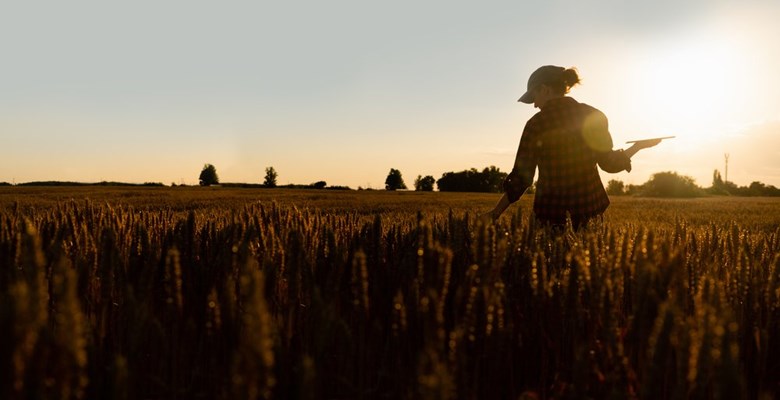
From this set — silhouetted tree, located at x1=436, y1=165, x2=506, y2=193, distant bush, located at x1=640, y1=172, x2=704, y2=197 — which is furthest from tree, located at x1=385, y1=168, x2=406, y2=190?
distant bush, located at x1=640, y1=172, x2=704, y2=197

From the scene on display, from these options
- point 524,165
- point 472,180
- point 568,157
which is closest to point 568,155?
point 568,157

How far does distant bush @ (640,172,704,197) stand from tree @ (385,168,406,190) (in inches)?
2945

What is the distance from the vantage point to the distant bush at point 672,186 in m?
55.2

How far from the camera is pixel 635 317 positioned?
1.13m

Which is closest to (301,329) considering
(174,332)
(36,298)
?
(174,332)

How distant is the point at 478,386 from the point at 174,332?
2.12 ft

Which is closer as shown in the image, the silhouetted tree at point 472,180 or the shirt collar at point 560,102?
the shirt collar at point 560,102

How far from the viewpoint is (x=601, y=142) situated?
5535mm

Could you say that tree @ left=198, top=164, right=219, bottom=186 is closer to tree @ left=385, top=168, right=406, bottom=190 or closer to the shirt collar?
tree @ left=385, top=168, right=406, bottom=190

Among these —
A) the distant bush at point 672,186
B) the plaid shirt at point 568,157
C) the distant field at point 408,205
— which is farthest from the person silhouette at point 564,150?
the distant bush at point 672,186

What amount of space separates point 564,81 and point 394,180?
407 feet

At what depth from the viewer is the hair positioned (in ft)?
18.0

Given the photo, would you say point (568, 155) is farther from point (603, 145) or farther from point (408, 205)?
point (408, 205)

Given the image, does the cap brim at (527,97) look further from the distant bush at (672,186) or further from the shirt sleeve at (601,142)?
the distant bush at (672,186)
